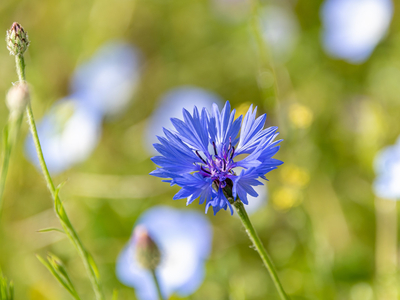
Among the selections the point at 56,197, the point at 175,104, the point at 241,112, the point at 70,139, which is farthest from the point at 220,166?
the point at 70,139

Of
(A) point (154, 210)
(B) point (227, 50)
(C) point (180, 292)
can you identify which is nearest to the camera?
(C) point (180, 292)

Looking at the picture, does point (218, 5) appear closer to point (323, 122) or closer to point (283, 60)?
point (283, 60)

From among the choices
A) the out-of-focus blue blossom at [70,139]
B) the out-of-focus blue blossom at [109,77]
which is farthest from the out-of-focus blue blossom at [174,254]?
the out-of-focus blue blossom at [109,77]

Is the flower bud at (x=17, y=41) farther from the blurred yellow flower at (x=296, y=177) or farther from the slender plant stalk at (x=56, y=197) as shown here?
the blurred yellow flower at (x=296, y=177)

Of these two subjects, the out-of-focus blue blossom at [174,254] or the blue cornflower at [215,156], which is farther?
the out-of-focus blue blossom at [174,254]

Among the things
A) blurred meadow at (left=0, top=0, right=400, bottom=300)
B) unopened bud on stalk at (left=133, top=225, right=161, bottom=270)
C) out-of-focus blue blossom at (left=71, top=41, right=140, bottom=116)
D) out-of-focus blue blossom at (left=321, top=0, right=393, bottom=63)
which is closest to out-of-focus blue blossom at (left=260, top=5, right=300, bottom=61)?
blurred meadow at (left=0, top=0, right=400, bottom=300)

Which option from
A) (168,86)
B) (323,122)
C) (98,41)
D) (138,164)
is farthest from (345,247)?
(98,41)
